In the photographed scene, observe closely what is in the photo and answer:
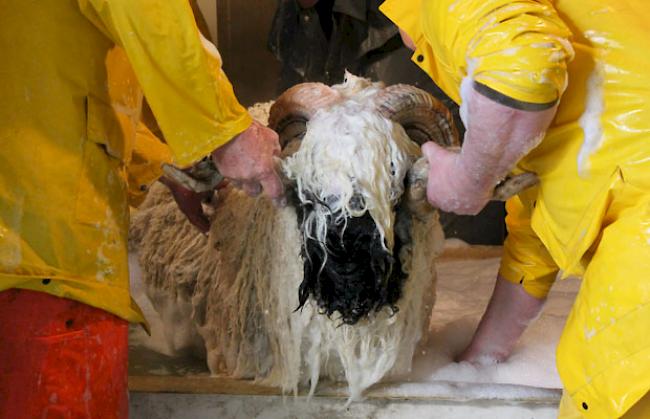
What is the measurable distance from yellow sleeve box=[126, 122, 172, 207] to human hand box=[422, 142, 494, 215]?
72cm

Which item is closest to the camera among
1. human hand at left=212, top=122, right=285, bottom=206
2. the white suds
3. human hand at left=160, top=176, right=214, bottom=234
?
the white suds

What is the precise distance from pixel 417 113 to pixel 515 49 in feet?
2.42

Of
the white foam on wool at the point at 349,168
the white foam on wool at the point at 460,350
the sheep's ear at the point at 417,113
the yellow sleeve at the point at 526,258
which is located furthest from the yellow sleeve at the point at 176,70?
the yellow sleeve at the point at 526,258

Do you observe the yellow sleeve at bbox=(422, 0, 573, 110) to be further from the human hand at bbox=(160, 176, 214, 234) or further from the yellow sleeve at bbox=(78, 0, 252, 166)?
the human hand at bbox=(160, 176, 214, 234)

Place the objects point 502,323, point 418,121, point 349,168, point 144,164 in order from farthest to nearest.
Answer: point 502,323, point 418,121, point 144,164, point 349,168

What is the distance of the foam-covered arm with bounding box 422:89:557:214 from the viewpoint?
1.23 meters

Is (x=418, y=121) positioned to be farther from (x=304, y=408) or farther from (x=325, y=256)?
(x=304, y=408)

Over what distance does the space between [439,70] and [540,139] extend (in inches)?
14.7

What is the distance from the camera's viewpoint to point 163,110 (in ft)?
4.34

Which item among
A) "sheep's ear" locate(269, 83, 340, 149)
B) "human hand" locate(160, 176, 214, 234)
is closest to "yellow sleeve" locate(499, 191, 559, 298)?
"sheep's ear" locate(269, 83, 340, 149)

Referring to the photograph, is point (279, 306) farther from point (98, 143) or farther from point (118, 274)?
point (98, 143)

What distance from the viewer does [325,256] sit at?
1694 mm

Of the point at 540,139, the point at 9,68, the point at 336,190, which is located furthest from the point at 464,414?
the point at 9,68

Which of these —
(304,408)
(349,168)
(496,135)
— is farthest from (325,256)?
(496,135)
